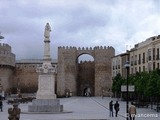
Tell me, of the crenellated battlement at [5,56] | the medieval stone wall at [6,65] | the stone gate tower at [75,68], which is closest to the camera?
the crenellated battlement at [5,56]

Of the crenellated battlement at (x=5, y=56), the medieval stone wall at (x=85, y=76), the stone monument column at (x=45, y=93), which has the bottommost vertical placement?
the stone monument column at (x=45, y=93)

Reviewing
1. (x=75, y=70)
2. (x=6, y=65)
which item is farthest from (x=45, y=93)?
(x=75, y=70)

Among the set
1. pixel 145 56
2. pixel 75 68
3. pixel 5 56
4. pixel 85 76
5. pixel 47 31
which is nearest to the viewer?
pixel 47 31

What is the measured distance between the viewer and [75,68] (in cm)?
9188

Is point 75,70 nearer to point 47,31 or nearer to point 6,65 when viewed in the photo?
point 6,65

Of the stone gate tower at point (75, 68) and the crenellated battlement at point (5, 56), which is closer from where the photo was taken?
the crenellated battlement at point (5, 56)

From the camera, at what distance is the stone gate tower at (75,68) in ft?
295

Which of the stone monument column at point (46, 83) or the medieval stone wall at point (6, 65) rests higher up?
the medieval stone wall at point (6, 65)

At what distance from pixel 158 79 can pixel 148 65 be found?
23.8 metres

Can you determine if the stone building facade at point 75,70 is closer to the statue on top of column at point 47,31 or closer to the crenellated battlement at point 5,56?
the crenellated battlement at point 5,56

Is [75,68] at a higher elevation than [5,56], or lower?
lower

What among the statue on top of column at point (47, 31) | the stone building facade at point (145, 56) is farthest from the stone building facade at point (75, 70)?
the statue on top of column at point (47, 31)

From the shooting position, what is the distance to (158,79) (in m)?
39.8

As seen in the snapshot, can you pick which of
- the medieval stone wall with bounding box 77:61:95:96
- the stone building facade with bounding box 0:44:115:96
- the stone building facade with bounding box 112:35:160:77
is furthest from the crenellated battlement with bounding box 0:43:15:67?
the stone building facade with bounding box 112:35:160:77
